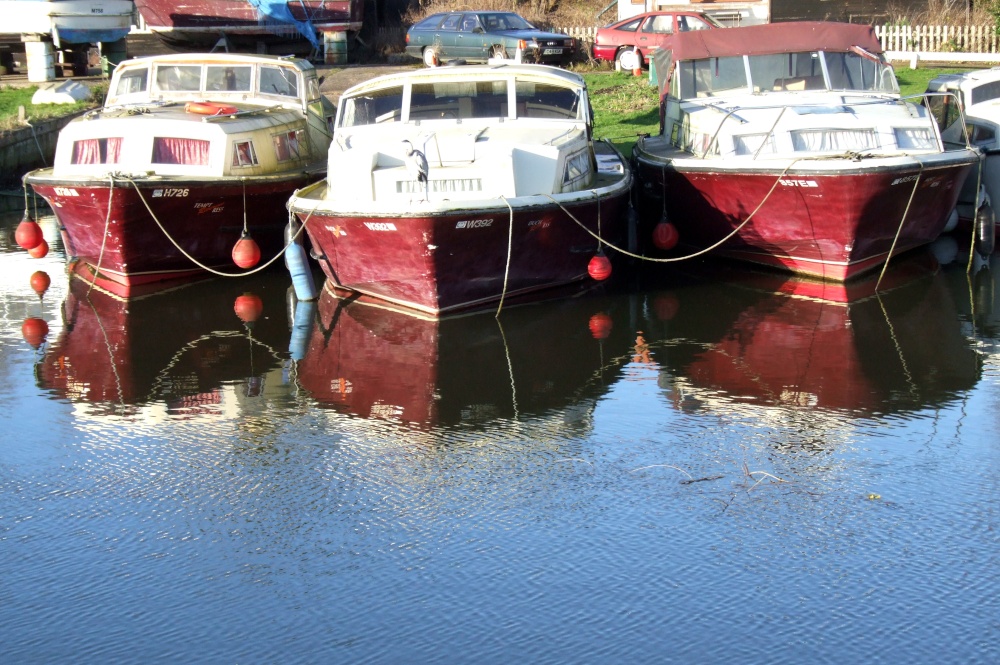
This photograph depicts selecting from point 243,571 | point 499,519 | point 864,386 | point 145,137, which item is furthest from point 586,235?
point 243,571

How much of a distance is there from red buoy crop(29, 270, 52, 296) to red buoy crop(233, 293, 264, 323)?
2.41 meters

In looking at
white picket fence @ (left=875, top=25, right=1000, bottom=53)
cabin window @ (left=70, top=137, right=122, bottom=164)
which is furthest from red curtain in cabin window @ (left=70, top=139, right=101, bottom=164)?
white picket fence @ (left=875, top=25, right=1000, bottom=53)

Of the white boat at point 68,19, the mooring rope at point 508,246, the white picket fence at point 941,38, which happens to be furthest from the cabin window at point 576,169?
the white picket fence at point 941,38

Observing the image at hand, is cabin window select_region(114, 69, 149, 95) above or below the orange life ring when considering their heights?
above

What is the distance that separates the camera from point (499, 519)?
730 centimetres

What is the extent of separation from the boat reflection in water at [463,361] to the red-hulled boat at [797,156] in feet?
6.01

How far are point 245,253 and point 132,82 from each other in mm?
4457

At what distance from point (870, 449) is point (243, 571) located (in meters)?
4.21

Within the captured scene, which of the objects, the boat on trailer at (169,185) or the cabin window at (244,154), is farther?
the cabin window at (244,154)

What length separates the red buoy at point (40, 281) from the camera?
1423 centimetres

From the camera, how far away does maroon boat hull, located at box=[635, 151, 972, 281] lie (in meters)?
12.5

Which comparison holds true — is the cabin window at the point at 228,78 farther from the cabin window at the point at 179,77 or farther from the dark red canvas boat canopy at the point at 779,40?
the dark red canvas boat canopy at the point at 779,40

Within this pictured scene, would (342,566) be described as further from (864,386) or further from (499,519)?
(864,386)

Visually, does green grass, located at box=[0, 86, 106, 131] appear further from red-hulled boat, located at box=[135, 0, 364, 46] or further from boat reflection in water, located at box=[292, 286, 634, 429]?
boat reflection in water, located at box=[292, 286, 634, 429]
